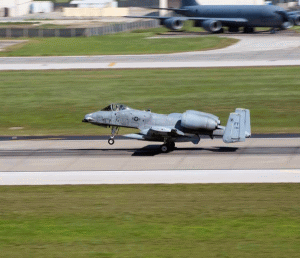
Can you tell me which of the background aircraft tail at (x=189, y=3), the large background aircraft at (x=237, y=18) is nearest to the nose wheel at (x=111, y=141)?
the large background aircraft at (x=237, y=18)

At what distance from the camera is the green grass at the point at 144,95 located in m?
41.0

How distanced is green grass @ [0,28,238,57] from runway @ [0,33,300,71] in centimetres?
403

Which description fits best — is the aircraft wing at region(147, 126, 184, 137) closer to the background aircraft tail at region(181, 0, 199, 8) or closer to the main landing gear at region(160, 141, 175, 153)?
the main landing gear at region(160, 141, 175, 153)

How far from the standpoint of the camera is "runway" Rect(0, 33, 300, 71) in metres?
62.8

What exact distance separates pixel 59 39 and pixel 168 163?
65.4 m

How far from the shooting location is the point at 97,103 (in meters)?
47.2

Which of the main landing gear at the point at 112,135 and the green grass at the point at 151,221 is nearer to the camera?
the green grass at the point at 151,221

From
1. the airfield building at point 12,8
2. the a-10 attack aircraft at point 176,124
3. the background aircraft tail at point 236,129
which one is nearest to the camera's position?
the background aircraft tail at point 236,129

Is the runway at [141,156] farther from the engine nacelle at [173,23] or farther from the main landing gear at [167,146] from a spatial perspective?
the engine nacelle at [173,23]

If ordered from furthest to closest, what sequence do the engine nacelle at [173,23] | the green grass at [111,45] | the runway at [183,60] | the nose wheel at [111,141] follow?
the engine nacelle at [173,23], the green grass at [111,45], the runway at [183,60], the nose wheel at [111,141]

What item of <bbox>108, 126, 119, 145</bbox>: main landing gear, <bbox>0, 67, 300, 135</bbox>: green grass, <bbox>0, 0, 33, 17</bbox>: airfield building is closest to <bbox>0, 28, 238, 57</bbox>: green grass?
<bbox>0, 67, 300, 135</bbox>: green grass

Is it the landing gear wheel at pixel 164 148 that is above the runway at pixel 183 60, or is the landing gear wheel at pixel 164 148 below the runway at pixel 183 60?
above

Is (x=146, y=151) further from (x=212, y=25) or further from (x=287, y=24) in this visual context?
(x=287, y=24)

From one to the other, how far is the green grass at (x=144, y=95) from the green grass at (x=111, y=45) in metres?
16.8
